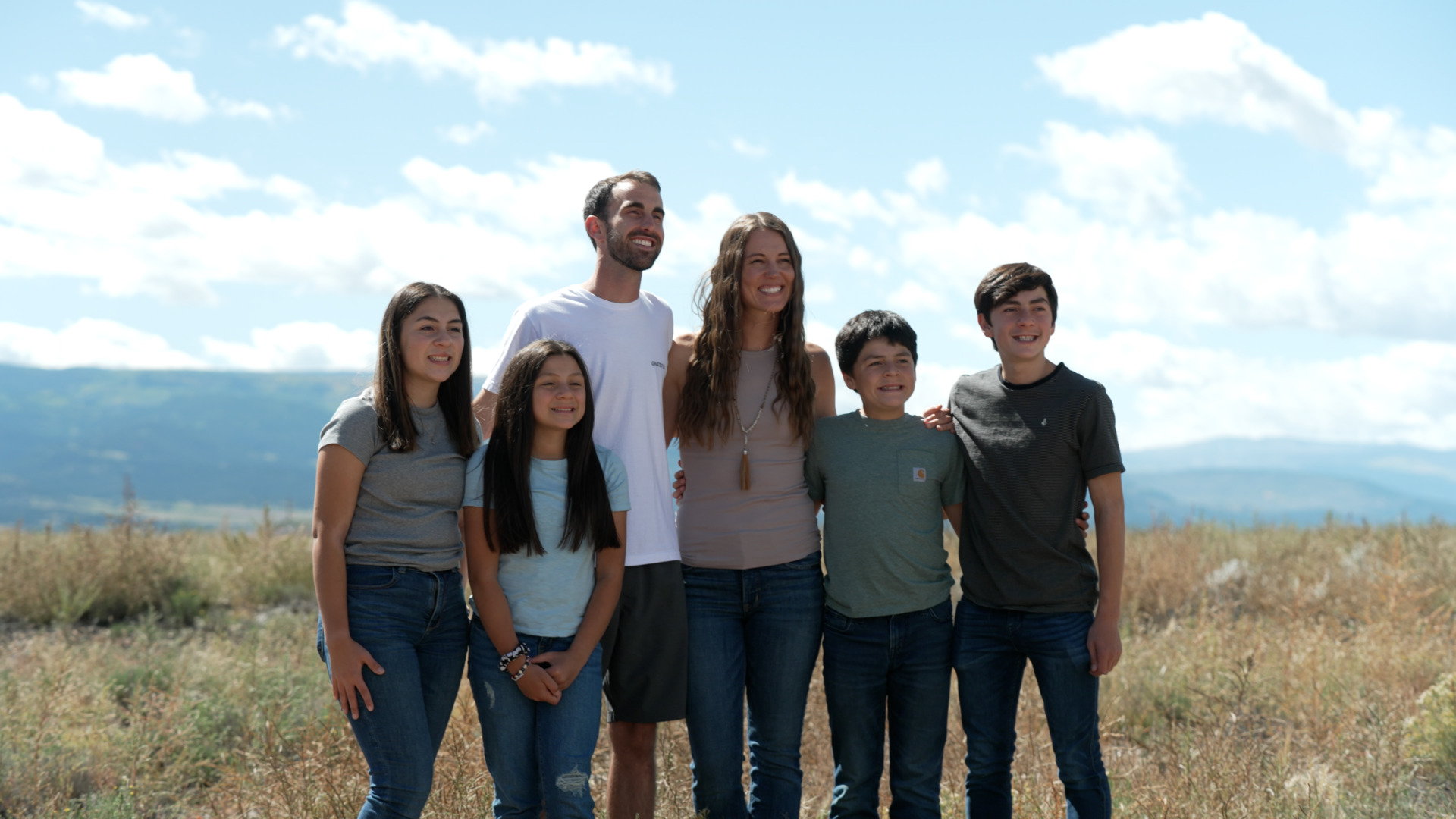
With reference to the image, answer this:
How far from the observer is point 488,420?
364 cm

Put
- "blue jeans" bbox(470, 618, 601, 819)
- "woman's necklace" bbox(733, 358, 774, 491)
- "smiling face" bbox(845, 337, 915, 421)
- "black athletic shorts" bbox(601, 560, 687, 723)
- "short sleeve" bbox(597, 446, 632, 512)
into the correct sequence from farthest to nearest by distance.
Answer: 1. "smiling face" bbox(845, 337, 915, 421)
2. "woman's necklace" bbox(733, 358, 774, 491)
3. "black athletic shorts" bbox(601, 560, 687, 723)
4. "short sleeve" bbox(597, 446, 632, 512)
5. "blue jeans" bbox(470, 618, 601, 819)

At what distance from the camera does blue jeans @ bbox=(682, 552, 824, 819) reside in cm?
346

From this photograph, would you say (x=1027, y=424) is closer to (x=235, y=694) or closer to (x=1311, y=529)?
(x=235, y=694)

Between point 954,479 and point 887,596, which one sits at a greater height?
point 954,479

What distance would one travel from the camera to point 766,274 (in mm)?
3656

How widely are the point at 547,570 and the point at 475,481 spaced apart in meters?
Answer: 0.35

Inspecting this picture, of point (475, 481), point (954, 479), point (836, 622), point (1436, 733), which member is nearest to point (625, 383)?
point (475, 481)

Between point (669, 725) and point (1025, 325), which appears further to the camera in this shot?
point (669, 725)

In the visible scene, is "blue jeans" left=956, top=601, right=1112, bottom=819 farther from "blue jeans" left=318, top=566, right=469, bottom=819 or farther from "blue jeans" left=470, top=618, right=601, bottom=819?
"blue jeans" left=318, top=566, right=469, bottom=819

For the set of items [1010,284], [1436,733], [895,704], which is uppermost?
[1010,284]

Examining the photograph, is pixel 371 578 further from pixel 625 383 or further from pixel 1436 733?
pixel 1436 733

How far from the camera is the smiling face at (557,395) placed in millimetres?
3221

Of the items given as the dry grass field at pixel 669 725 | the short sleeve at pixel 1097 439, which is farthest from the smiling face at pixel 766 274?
the dry grass field at pixel 669 725

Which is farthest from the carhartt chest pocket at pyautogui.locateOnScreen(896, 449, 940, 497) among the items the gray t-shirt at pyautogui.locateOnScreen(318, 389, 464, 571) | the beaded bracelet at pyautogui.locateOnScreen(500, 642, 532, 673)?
the gray t-shirt at pyautogui.locateOnScreen(318, 389, 464, 571)
